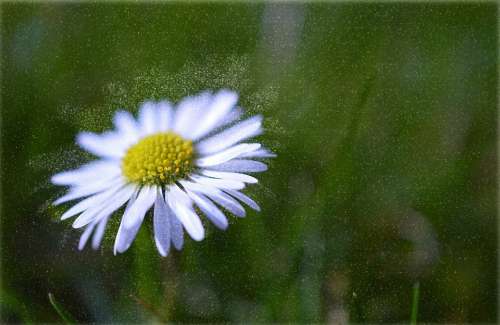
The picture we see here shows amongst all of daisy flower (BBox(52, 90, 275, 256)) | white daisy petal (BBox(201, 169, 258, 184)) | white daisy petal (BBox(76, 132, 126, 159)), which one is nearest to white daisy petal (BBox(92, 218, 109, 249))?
daisy flower (BBox(52, 90, 275, 256))

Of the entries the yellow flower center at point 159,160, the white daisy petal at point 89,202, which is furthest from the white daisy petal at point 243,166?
the white daisy petal at point 89,202

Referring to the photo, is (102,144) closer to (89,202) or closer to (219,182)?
(89,202)

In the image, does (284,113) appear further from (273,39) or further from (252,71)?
(273,39)

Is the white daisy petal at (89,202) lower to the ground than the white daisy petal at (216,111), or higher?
lower

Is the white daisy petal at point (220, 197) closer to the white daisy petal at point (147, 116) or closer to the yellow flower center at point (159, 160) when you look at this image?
the yellow flower center at point (159, 160)

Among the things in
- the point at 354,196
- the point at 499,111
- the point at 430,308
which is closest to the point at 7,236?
the point at 354,196

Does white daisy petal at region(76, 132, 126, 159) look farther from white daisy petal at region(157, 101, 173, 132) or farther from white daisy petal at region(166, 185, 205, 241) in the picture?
white daisy petal at region(166, 185, 205, 241)

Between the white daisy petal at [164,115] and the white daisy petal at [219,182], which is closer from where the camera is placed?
the white daisy petal at [219,182]
